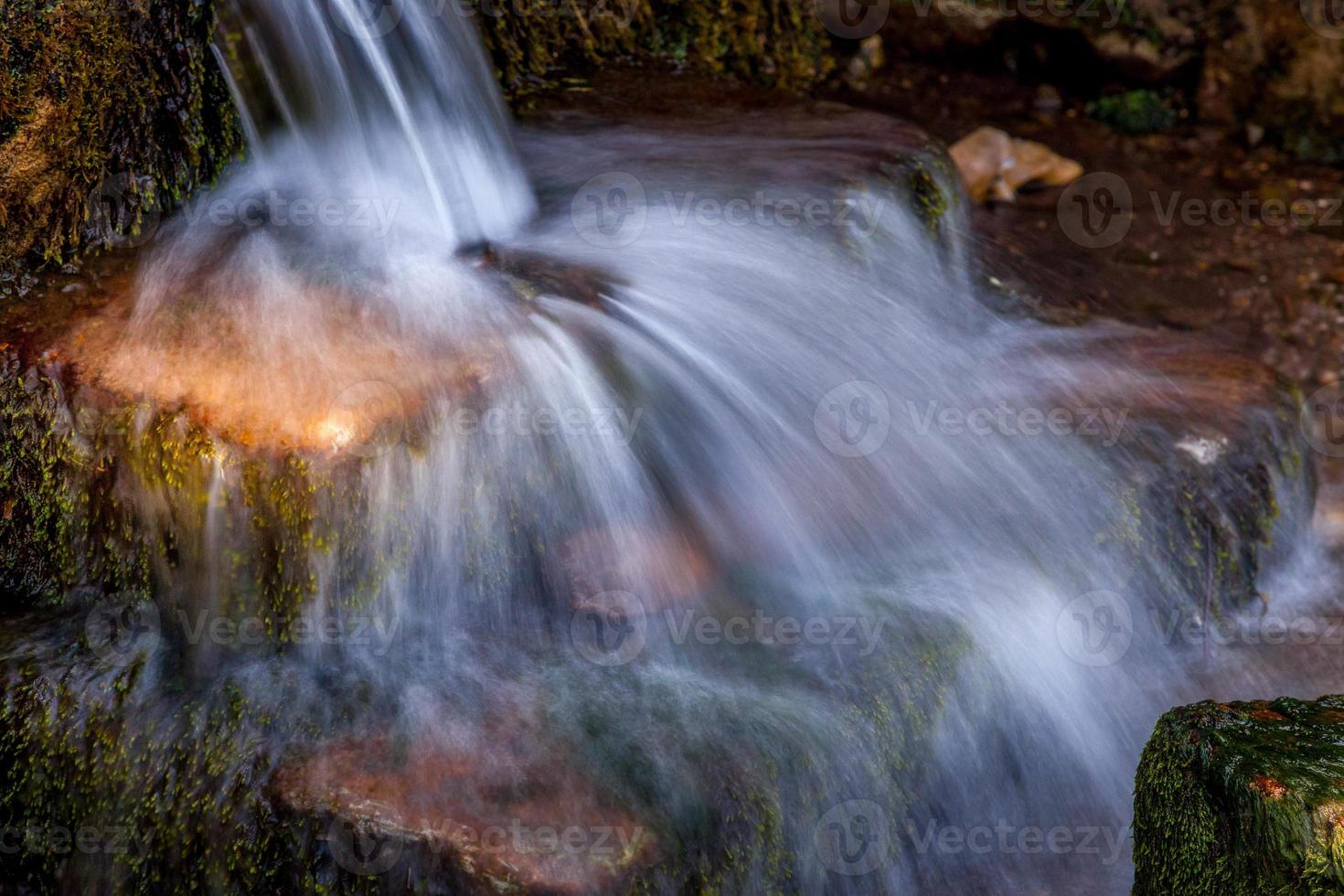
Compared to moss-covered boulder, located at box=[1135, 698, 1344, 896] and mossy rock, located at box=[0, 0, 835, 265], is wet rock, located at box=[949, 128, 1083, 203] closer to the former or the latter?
mossy rock, located at box=[0, 0, 835, 265]

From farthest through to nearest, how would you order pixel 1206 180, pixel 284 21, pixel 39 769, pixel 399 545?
pixel 1206 180 → pixel 284 21 → pixel 399 545 → pixel 39 769

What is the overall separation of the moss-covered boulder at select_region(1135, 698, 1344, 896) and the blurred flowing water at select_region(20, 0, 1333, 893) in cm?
66

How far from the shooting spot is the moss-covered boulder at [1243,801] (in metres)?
2.16

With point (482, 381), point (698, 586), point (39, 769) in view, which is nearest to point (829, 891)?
point (698, 586)

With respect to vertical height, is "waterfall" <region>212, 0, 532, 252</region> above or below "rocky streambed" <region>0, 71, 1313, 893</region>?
above

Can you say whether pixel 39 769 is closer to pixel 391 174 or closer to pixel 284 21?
pixel 391 174

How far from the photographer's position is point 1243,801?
7.43ft

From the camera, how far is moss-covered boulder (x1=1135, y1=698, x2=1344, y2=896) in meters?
2.16

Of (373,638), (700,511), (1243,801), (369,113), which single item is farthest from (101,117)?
(1243,801)

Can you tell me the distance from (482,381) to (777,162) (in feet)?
5.83

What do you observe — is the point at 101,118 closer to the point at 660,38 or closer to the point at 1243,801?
the point at 660,38

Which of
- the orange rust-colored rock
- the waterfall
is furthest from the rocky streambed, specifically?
the waterfall

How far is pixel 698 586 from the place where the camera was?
3.31 meters

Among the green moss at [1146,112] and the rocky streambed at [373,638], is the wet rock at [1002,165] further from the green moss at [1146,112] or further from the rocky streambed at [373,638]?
the rocky streambed at [373,638]
